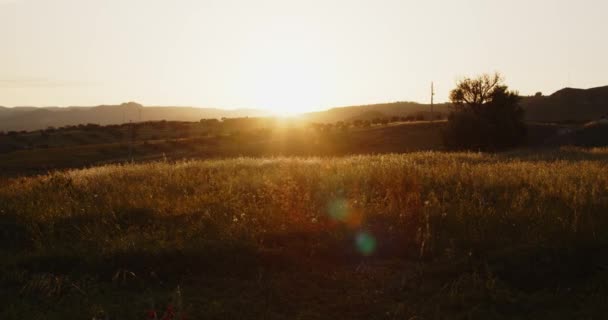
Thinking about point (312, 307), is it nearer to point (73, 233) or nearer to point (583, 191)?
point (73, 233)

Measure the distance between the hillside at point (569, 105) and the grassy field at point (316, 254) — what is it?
111 metres

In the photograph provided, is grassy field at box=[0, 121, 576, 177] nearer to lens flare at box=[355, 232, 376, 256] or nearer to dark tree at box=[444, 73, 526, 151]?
dark tree at box=[444, 73, 526, 151]

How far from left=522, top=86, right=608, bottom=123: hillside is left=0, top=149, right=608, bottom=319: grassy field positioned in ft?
364

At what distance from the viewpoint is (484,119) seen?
47625 mm

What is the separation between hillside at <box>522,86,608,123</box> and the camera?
4375 inches

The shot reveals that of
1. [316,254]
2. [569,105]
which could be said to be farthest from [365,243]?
[569,105]

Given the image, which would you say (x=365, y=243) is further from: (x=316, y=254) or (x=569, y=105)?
(x=569, y=105)

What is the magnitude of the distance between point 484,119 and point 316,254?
44.5m

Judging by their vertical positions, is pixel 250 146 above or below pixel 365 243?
below

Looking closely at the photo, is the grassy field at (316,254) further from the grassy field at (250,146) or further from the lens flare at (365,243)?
the grassy field at (250,146)

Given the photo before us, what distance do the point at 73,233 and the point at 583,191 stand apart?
7.79 m

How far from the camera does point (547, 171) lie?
10844mm

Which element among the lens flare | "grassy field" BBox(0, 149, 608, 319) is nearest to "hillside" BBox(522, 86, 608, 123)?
"grassy field" BBox(0, 149, 608, 319)

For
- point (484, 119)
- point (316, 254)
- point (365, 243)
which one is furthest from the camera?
point (484, 119)
